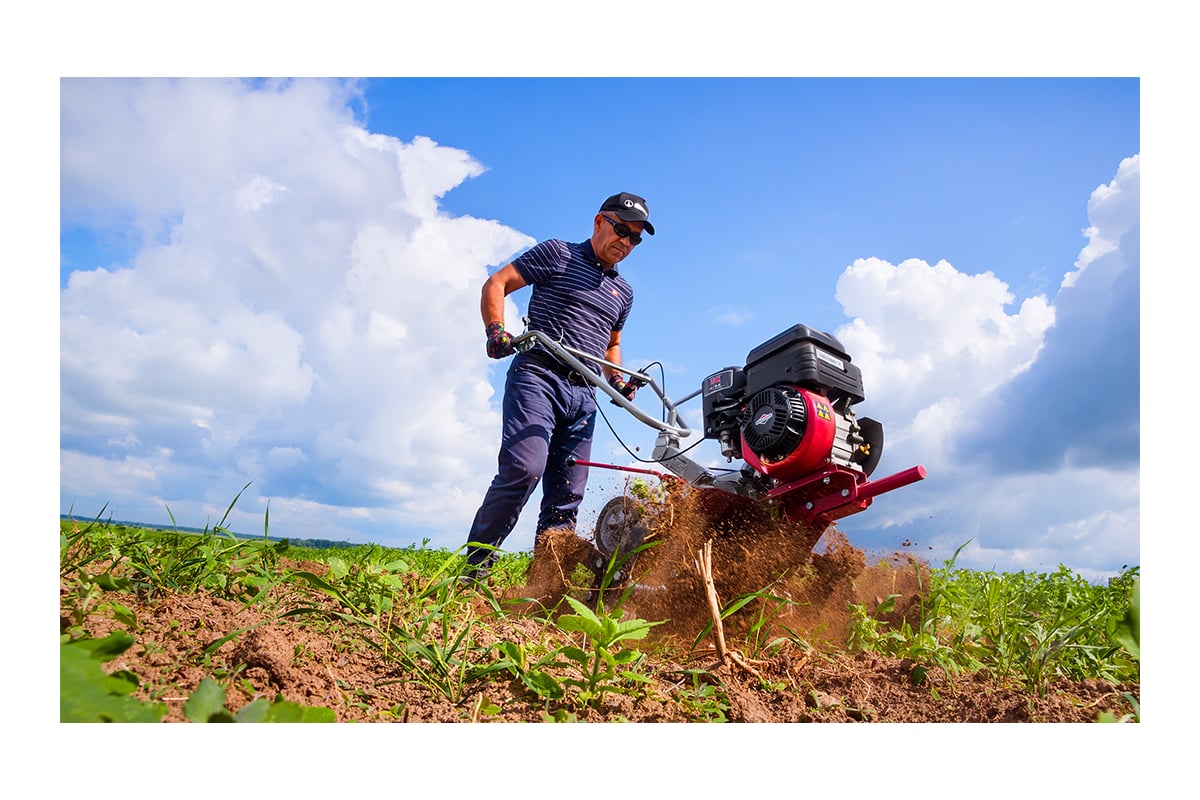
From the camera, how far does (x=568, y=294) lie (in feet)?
15.6

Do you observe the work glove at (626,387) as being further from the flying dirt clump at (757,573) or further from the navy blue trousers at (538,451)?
the flying dirt clump at (757,573)

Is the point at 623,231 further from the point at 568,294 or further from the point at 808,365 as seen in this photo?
the point at 808,365

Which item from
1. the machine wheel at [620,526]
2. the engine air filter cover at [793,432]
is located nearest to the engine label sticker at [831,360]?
the engine air filter cover at [793,432]

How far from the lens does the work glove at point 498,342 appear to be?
4273 mm

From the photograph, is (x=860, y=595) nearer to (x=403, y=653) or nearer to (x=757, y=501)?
(x=757, y=501)

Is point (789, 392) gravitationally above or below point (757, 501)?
above

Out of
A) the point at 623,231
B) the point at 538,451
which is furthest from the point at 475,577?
the point at 623,231

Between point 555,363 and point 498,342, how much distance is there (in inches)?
15.5

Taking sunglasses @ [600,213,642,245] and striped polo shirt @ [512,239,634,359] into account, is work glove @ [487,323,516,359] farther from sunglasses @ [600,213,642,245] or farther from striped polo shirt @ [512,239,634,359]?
sunglasses @ [600,213,642,245]

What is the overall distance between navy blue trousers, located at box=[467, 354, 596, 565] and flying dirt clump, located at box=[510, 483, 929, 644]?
0.95 meters

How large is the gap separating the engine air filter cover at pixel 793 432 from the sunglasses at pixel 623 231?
6.50 feet

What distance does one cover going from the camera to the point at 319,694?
1659 mm
